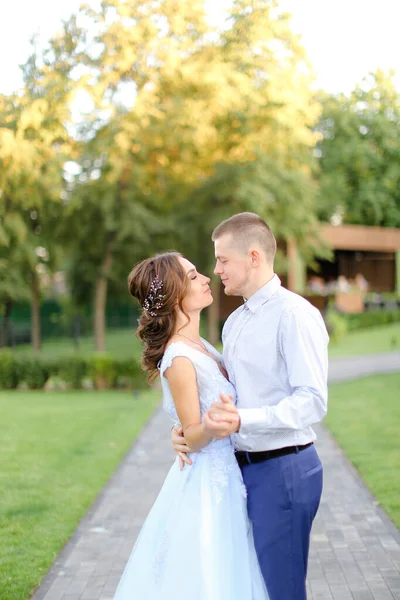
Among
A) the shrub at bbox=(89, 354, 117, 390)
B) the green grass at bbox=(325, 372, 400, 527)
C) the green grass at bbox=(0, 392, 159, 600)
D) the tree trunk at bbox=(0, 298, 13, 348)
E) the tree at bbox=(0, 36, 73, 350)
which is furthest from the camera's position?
the tree trunk at bbox=(0, 298, 13, 348)

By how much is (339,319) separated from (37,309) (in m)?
11.4

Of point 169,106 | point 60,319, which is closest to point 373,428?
point 169,106

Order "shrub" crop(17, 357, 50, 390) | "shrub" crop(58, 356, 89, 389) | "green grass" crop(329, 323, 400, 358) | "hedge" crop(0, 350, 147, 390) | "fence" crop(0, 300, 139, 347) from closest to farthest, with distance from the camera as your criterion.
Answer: "hedge" crop(0, 350, 147, 390)
"shrub" crop(58, 356, 89, 389)
"shrub" crop(17, 357, 50, 390)
"green grass" crop(329, 323, 400, 358)
"fence" crop(0, 300, 139, 347)

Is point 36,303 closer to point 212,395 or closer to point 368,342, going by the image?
point 368,342

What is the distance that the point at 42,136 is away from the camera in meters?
19.3

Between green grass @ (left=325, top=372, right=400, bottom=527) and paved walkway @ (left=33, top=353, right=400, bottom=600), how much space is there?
0.58ft

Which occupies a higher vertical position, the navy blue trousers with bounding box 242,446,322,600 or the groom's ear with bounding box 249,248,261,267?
the groom's ear with bounding box 249,248,261,267

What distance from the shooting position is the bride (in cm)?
317

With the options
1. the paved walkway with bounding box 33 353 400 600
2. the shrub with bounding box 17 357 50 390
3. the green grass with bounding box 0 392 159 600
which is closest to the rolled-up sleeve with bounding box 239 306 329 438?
the paved walkway with bounding box 33 353 400 600

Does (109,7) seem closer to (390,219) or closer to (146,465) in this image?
(390,219)

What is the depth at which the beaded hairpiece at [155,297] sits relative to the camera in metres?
3.25

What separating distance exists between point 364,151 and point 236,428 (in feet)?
62.3

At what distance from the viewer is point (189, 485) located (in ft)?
10.9

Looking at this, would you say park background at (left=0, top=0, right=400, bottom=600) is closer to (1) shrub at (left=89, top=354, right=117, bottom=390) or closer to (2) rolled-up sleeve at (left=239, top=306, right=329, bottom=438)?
(1) shrub at (left=89, top=354, right=117, bottom=390)
